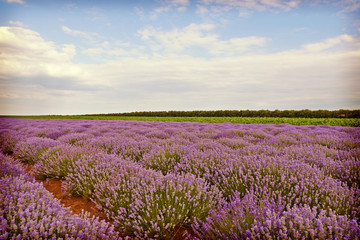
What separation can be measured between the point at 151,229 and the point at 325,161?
3.13 meters

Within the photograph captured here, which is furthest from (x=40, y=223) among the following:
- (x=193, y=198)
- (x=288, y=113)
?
(x=288, y=113)

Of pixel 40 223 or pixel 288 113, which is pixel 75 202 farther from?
pixel 288 113

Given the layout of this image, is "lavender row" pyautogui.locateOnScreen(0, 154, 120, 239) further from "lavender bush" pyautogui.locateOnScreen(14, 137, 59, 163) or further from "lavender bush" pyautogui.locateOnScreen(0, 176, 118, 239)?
"lavender bush" pyautogui.locateOnScreen(14, 137, 59, 163)

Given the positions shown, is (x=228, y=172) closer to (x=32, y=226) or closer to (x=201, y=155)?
(x=201, y=155)

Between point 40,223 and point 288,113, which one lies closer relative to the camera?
point 40,223

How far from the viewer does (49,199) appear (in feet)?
7.87

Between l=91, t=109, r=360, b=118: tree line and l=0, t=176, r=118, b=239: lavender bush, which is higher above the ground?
l=91, t=109, r=360, b=118: tree line

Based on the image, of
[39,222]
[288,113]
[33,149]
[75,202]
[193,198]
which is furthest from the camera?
[288,113]

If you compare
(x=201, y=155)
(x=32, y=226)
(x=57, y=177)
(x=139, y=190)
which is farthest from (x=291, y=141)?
(x=32, y=226)

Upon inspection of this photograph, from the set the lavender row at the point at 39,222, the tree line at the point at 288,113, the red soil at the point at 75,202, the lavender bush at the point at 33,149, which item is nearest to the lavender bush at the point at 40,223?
the lavender row at the point at 39,222

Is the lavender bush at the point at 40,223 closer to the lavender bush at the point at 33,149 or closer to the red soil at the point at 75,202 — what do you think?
the red soil at the point at 75,202

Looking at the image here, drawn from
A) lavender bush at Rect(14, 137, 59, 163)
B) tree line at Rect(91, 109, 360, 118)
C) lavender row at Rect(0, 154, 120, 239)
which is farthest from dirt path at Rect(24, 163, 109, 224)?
tree line at Rect(91, 109, 360, 118)

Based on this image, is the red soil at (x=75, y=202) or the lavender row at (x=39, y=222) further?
the red soil at (x=75, y=202)

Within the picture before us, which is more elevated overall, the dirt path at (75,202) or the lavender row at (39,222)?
the lavender row at (39,222)
